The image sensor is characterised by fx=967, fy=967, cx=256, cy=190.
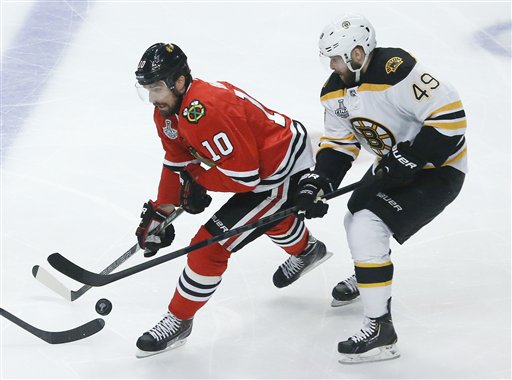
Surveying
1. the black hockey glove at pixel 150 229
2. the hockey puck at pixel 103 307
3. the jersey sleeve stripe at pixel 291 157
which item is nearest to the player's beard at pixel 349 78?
the jersey sleeve stripe at pixel 291 157

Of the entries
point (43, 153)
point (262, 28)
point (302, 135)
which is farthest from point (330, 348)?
point (262, 28)

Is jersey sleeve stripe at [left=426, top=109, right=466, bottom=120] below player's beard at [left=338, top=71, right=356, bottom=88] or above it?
above

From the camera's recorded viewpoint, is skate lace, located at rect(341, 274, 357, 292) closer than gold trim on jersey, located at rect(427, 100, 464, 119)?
No

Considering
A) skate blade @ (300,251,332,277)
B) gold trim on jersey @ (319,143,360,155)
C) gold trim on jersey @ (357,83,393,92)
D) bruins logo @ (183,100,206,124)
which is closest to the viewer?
bruins logo @ (183,100,206,124)

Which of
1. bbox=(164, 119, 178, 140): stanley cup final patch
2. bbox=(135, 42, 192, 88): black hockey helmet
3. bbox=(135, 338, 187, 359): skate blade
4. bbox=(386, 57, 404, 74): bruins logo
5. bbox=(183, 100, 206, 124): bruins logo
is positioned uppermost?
bbox=(386, 57, 404, 74): bruins logo

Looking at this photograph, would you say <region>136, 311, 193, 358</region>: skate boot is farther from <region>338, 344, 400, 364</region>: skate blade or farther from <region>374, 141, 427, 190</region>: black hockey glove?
<region>374, 141, 427, 190</region>: black hockey glove

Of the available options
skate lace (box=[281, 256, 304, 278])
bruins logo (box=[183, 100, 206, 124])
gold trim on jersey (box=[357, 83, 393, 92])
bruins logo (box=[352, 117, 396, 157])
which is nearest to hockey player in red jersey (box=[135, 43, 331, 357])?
bruins logo (box=[183, 100, 206, 124])

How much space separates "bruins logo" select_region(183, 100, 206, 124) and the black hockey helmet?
0.42ft

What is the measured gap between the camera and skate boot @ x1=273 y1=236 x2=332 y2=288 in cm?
380

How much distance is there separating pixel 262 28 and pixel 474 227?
210cm

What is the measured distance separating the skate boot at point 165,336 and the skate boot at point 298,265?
48 cm

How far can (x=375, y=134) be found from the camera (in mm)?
3398

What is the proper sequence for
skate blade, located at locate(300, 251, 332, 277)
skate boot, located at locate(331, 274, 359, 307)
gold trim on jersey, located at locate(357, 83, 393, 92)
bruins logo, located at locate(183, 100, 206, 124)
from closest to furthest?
bruins logo, located at locate(183, 100, 206, 124), gold trim on jersey, located at locate(357, 83, 393, 92), skate boot, located at locate(331, 274, 359, 307), skate blade, located at locate(300, 251, 332, 277)

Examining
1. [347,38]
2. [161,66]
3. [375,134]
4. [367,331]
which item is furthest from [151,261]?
[347,38]
